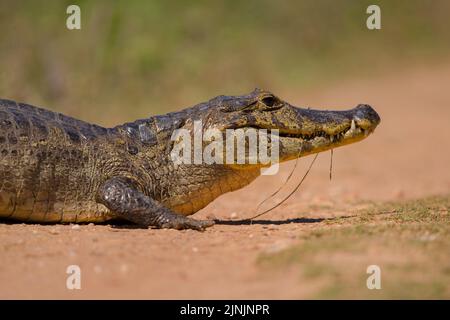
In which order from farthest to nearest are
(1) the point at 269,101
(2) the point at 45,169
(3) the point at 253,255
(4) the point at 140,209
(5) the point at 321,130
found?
1. (1) the point at 269,101
2. (5) the point at 321,130
3. (2) the point at 45,169
4. (4) the point at 140,209
5. (3) the point at 253,255

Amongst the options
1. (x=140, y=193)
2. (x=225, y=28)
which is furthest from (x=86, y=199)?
(x=225, y=28)

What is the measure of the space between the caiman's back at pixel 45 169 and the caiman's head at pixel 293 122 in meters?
1.23

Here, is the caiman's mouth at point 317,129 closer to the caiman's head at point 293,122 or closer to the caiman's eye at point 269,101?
the caiman's head at point 293,122

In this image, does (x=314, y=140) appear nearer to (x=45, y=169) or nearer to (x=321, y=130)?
(x=321, y=130)

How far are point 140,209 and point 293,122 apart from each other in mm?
1668

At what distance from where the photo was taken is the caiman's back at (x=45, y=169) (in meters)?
6.60

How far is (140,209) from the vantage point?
657 cm

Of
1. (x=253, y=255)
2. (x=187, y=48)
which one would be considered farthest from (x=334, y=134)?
(x=187, y=48)

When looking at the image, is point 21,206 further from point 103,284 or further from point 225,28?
point 225,28

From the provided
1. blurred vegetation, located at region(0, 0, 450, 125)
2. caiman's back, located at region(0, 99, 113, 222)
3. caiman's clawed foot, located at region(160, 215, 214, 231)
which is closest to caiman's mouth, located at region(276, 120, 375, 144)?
caiman's clawed foot, located at region(160, 215, 214, 231)

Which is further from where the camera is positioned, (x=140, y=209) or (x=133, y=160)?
(x=133, y=160)

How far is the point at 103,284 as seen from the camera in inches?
185

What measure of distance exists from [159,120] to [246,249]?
7.04 feet

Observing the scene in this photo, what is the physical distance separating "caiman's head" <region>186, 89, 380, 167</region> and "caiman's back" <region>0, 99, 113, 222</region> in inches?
48.4
